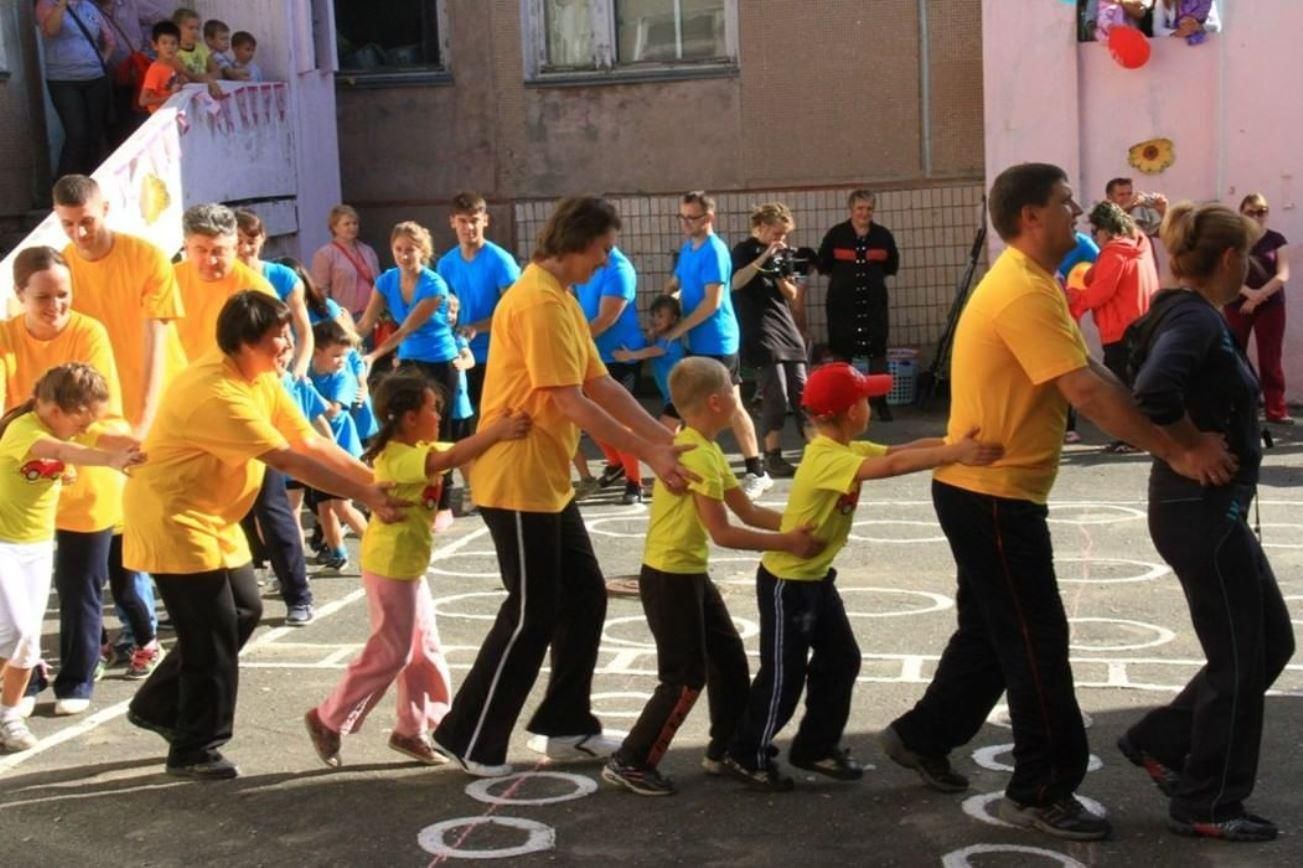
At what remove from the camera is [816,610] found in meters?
6.08

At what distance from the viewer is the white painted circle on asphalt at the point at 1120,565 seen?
934cm

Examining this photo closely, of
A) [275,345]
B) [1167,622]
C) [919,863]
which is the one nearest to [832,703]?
[919,863]

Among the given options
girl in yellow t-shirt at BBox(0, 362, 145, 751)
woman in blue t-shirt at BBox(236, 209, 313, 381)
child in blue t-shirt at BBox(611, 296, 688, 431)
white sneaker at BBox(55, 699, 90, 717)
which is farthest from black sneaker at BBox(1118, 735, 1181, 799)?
child in blue t-shirt at BBox(611, 296, 688, 431)

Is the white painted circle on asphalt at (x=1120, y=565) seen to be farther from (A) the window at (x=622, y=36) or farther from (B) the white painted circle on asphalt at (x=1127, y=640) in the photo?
(A) the window at (x=622, y=36)

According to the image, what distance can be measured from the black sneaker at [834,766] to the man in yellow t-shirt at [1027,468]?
27.0 inches

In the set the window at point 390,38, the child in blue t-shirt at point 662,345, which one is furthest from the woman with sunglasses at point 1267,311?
the window at point 390,38

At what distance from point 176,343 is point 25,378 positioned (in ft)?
3.27

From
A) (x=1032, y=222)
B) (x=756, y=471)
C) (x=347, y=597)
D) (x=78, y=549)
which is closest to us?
(x=1032, y=222)

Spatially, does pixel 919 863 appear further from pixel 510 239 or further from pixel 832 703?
pixel 510 239

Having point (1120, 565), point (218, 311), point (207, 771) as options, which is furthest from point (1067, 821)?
point (218, 311)

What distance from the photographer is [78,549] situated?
744 cm

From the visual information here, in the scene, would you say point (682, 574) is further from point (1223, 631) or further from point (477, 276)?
point (477, 276)

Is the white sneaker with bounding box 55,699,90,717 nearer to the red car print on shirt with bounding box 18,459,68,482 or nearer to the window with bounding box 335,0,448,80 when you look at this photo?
the red car print on shirt with bounding box 18,459,68,482

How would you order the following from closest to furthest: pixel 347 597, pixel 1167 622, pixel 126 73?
pixel 1167 622
pixel 347 597
pixel 126 73
